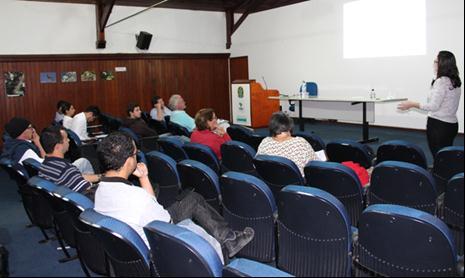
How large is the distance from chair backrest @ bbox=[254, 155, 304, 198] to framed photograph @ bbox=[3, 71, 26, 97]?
8.56m

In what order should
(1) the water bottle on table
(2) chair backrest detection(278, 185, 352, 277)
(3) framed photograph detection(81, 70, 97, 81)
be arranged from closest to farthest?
(2) chair backrest detection(278, 185, 352, 277)
(1) the water bottle on table
(3) framed photograph detection(81, 70, 97, 81)

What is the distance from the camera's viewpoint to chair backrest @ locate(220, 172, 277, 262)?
2.65 meters

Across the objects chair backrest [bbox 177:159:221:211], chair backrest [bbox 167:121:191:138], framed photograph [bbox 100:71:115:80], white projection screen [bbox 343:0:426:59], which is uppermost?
white projection screen [bbox 343:0:426:59]

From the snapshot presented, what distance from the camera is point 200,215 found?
2.85 metres

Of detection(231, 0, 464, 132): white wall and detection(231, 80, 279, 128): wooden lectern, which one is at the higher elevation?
detection(231, 0, 464, 132): white wall

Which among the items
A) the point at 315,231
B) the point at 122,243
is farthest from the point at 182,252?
the point at 315,231

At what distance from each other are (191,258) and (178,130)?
518 cm

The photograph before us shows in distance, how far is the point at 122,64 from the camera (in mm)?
11648

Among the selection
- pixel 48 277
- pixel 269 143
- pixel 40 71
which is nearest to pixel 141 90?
pixel 40 71

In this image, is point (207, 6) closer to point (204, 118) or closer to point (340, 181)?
point (204, 118)

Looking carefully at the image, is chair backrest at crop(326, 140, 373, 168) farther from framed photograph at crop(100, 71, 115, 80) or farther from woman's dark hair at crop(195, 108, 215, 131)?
framed photograph at crop(100, 71, 115, 80)

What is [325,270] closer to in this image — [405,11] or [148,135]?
[148,135]

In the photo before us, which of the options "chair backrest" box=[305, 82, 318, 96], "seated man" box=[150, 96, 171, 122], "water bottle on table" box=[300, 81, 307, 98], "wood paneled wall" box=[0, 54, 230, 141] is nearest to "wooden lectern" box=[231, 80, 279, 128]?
"chair backrest" box=[305, 82, 318, 96]

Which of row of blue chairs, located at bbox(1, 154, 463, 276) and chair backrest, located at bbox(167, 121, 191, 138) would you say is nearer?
row of blue chairs, located at bbox(1, 154, 463, 276)
